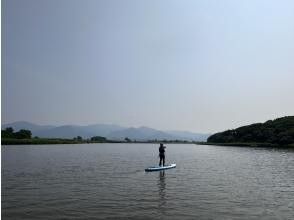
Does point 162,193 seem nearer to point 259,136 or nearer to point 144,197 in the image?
point 144,197

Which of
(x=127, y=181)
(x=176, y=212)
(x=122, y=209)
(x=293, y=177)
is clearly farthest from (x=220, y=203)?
(x=293, y=177)

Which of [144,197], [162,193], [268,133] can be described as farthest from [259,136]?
[144,197]

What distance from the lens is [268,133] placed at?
16400 centimetres

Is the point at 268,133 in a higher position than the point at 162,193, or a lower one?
higher

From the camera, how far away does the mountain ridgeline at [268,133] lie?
147725mm

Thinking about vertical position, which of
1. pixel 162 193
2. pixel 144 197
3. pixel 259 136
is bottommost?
pixel 144 197

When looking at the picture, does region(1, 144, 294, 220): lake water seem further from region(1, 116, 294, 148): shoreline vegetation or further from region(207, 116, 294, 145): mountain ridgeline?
region(207, 116, 294, 145): mountain ridgeline

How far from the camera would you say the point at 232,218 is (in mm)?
19625

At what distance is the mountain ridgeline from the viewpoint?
148 m

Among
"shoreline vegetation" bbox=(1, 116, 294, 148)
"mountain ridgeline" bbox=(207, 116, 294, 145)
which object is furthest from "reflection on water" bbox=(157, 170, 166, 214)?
"mountain ridgeline" bbox=(207, 116, 294, 145)

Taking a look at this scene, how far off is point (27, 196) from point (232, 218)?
14204mm

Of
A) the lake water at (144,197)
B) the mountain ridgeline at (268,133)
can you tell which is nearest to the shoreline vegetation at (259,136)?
the mountain ridgeline at (268,133)

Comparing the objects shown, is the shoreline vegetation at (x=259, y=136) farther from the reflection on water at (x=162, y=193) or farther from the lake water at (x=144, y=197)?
the lake water at (x=144, y=197)

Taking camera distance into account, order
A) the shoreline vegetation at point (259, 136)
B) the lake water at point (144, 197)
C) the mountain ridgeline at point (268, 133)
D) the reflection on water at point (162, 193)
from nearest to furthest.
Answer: the lake water at point (144, 197)
the reflection on water at point (162, 193)
the mountain ridgeline at point (268, 133)
the shoreline vegetation at point (259, 136)
